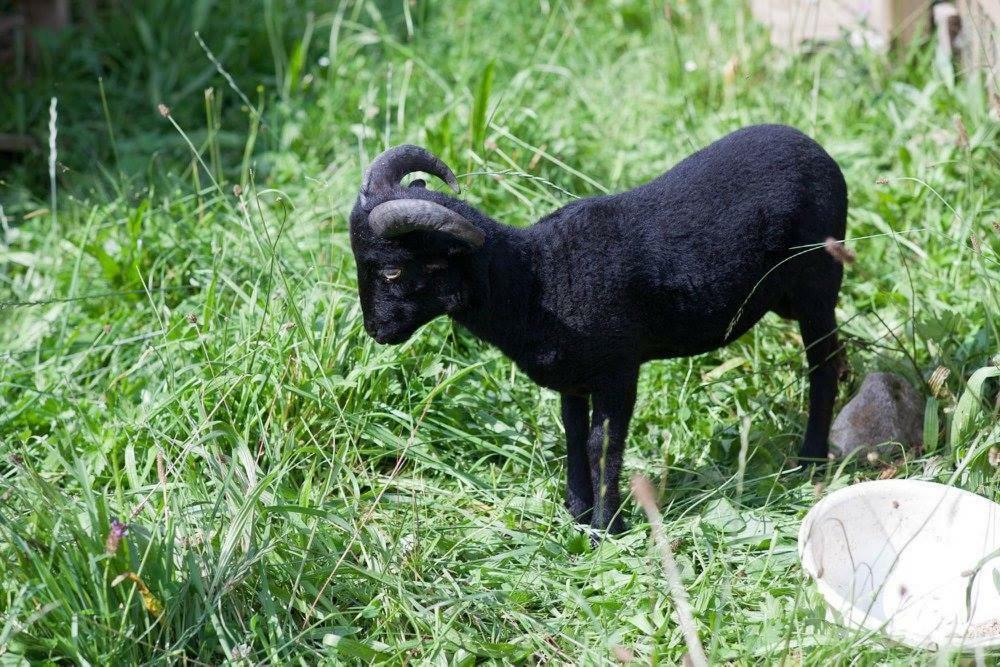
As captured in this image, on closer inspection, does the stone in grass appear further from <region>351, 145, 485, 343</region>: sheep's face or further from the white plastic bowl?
<region>351, 145, 485, 343</region>: sheep's face

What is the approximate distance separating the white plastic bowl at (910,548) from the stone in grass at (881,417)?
69 cm

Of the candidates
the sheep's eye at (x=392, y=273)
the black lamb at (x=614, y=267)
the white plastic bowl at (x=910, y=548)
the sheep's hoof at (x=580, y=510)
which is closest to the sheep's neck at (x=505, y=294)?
the black lamb at (x=614, y=267)

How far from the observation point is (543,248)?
12.9 ft

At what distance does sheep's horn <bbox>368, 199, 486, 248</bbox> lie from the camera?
11.3 feet

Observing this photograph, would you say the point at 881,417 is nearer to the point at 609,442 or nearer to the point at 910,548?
the point at 910,548

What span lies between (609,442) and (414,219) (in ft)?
3.77

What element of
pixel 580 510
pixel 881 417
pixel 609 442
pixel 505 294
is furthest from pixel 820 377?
pixel 505 294

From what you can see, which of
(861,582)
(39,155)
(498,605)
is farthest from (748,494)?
(39,155)

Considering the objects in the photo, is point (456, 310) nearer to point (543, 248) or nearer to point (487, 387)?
point (543, 248)

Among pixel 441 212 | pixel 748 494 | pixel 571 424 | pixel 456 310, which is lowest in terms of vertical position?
pixel 748 494

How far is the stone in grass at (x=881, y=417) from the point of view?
14.6 feet

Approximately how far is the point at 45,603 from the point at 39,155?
4.63m

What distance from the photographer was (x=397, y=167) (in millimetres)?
3809

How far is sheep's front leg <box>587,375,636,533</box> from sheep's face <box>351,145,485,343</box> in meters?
0.66
